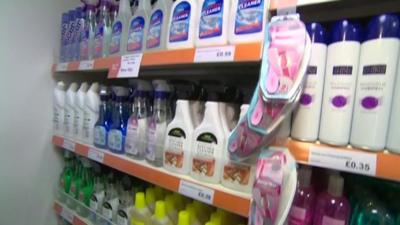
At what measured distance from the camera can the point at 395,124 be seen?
0.52m

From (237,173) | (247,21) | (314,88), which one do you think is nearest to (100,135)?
(237,173)

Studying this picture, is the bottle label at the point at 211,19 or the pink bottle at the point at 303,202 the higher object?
the bottle label at the point at 211,19

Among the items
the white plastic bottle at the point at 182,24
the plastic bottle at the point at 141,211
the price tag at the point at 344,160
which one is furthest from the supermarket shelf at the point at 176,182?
the white plastic bottle at the point at 182,24

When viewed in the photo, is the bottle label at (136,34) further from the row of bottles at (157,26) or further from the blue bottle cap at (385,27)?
the blue bottle cap at (385,27)

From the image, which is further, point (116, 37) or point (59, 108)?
point (59, 108)

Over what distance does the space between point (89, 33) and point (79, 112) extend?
15.7 inches

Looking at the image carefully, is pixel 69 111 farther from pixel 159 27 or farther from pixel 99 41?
pixel 159 27

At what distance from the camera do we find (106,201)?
1236 mm

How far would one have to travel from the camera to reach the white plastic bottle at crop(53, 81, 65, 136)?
1.51 meters

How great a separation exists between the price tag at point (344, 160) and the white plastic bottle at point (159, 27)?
63cm

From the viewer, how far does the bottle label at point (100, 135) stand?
46.6 inches

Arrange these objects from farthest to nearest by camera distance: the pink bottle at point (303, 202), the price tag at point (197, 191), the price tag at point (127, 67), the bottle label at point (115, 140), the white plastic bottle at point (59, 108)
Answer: the white plastic bottle at point (59, 108) < the bottle label at point (115, 140) < the price tag at point (127, 67) < the price tag at point (197, 191) < the pink bottle at point (303, 202)

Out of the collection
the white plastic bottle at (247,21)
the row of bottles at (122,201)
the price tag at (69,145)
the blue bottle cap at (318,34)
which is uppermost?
the white plastic bottle at (247,21)

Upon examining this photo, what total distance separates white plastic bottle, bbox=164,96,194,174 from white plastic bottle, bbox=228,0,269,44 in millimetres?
283
